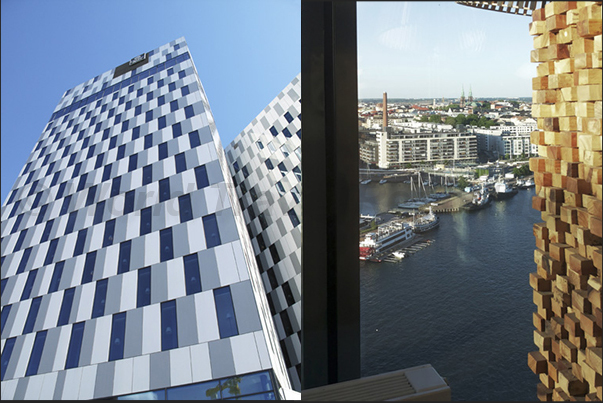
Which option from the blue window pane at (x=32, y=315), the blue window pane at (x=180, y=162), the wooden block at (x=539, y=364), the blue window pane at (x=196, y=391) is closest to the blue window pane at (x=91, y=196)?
the blue window pane at (x=180, y=162)

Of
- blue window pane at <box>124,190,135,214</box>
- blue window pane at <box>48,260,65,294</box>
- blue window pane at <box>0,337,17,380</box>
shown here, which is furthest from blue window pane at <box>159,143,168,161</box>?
blue window pane at <box>0,337,17,380</box>

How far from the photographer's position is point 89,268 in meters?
6.73

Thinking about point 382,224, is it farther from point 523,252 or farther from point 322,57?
point 322,57

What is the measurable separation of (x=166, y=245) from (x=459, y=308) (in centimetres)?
486

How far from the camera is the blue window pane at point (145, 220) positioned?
275 inches

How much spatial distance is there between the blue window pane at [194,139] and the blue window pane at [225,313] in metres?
3.93

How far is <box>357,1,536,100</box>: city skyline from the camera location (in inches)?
64.5

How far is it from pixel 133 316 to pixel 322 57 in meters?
5.47

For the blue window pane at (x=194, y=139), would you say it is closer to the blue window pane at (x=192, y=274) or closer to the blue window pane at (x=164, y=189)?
the blue window pane at (x=164, y=189)

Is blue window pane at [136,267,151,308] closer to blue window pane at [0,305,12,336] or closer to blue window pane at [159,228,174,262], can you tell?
blue window pane at [159,228,174,262]

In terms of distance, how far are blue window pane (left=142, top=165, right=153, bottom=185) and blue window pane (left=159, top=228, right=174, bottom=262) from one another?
189 centimetres

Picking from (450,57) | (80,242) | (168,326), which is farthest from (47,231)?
(450,57)

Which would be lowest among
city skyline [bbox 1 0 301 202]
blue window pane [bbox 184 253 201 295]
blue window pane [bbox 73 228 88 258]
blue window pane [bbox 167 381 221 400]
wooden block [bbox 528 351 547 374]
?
blue window pane [bbox 167 381 221 400]

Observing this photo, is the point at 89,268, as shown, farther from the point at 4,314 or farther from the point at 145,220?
the point at 4,314
